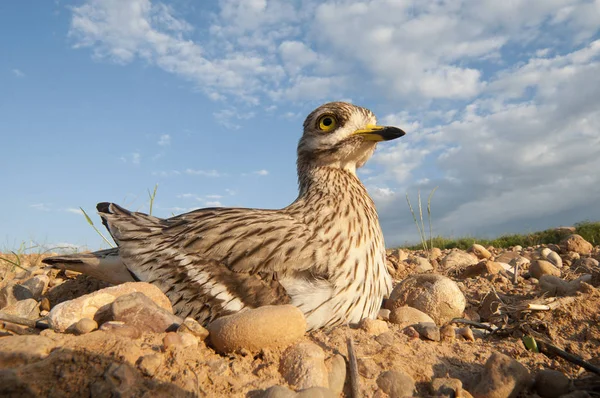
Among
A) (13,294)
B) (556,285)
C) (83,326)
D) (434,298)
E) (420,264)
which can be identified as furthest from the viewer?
(420,264)

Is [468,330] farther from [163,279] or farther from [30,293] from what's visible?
[30,293]

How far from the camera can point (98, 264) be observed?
4.06 m

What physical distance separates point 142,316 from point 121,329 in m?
0.18

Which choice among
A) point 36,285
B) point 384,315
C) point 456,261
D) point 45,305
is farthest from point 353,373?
point 456,261

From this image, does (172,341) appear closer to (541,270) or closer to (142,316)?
(142,316)

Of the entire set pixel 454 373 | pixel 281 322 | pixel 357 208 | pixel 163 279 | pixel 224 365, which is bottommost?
pixel 454 373

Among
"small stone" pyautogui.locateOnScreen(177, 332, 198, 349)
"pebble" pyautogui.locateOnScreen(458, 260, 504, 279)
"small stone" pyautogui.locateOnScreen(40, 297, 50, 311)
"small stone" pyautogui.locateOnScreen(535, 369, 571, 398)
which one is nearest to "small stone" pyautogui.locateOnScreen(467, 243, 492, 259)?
"pebble" pyautogui.locateOnScreen(458, 260, 504, 279)

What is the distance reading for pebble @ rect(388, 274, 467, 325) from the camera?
402 cm

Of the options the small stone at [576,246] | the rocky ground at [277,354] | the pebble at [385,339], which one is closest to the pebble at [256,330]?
the rocky ground at [277,354]

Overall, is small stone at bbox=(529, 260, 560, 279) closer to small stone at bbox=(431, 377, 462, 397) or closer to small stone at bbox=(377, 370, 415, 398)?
small stone at bbox=(431, 377, 462, 397)

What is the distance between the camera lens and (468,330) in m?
3.35

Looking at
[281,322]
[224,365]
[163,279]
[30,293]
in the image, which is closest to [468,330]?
[281,322]

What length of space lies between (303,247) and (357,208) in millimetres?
769

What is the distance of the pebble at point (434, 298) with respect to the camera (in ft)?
13.2
